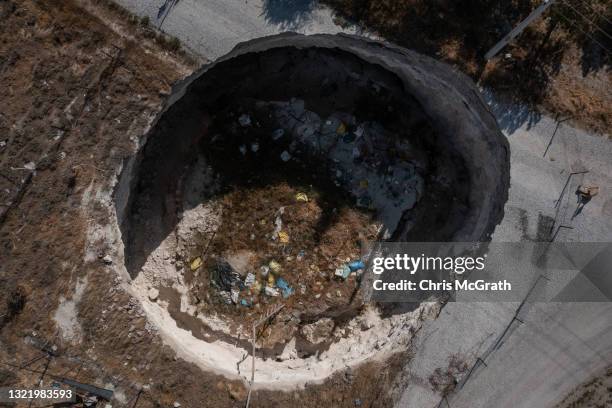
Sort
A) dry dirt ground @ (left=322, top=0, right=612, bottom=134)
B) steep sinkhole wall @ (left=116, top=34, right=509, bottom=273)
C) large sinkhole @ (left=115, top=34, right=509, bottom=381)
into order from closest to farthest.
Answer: dry dirt ground @ (left=322, top=0, right=612, bottom=134), steep sinkhole wall @ (left=116, top=34, right=509, bottom=273), large sinkhole @ (left=115, top=34, right=509, bottom=381)

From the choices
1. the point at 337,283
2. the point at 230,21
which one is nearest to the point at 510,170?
the point at 337,283

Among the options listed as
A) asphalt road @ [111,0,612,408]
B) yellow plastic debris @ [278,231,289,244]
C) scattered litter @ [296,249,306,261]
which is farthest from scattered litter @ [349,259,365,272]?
asphalt road @ [111,0,612,408]

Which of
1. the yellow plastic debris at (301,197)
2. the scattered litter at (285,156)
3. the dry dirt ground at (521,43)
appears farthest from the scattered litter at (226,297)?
the dry dirt ground at (521,43)

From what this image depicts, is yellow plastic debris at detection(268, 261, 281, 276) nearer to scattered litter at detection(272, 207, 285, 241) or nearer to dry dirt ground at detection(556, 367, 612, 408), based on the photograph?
scattered litter at detection(272, 207, 285, 241)

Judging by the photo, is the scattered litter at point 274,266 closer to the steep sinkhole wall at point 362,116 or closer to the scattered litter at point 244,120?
the steep sinkhole wall at point 362,116

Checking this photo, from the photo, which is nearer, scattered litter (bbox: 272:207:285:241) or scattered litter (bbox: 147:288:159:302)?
scattered litter (bbox: 147:288:159:302)

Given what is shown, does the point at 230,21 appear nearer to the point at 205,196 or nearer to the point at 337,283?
the point at 205,196

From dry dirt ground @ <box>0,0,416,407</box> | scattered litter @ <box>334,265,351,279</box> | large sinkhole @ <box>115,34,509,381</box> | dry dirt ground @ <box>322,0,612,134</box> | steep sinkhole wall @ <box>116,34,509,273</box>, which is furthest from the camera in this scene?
scattered litter @ <box>334,265,351,279</box>

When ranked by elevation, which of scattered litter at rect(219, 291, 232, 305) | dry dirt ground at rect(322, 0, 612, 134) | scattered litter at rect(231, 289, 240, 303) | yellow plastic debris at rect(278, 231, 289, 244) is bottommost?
scattered litter at rect(219, 291, 232, 305)
